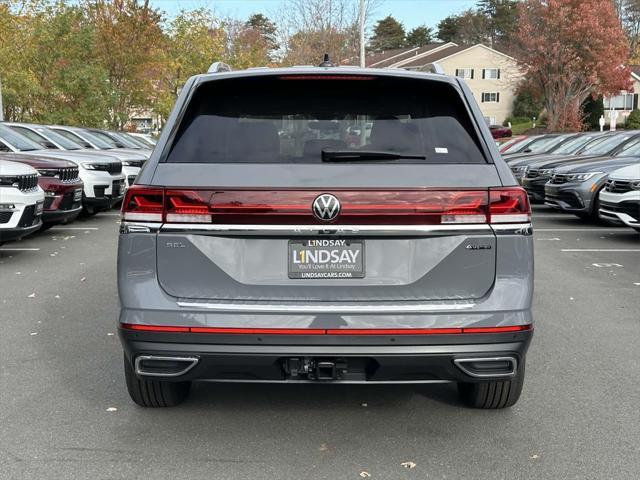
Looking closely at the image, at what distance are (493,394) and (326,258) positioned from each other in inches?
56.3

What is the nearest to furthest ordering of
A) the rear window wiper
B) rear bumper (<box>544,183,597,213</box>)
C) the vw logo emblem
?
the vw logo emblem < the rear window wiper < rear bumper (<box>544,183,597,213</box>)

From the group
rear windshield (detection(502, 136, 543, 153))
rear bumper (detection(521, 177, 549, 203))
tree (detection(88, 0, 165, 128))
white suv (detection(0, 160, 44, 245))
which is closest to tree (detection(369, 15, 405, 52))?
tree (detection(88, 0, 165, 128))

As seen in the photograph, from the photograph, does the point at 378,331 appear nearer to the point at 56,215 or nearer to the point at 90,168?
the point at 56,215

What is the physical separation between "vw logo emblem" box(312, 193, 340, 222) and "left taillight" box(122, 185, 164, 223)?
2.29 ft

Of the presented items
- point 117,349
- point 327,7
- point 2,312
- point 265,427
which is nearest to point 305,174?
point 265,427

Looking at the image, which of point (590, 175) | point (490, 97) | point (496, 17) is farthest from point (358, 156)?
point (496, 17)

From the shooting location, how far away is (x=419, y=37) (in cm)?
10562

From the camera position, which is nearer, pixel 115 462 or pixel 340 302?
pixel 340 302

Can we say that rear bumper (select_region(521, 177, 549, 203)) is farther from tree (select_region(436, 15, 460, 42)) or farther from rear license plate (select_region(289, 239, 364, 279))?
tree (select_region(436, 15, 460, 42))

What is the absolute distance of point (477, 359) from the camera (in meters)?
3.44

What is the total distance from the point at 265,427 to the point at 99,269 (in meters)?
5.44

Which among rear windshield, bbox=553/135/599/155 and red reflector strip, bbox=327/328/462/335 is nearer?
red reflector strip, bbox=327/328/462/335

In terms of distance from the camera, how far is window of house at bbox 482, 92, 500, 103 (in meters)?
77.5

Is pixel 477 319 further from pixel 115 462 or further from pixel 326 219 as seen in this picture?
pixel 115 462
